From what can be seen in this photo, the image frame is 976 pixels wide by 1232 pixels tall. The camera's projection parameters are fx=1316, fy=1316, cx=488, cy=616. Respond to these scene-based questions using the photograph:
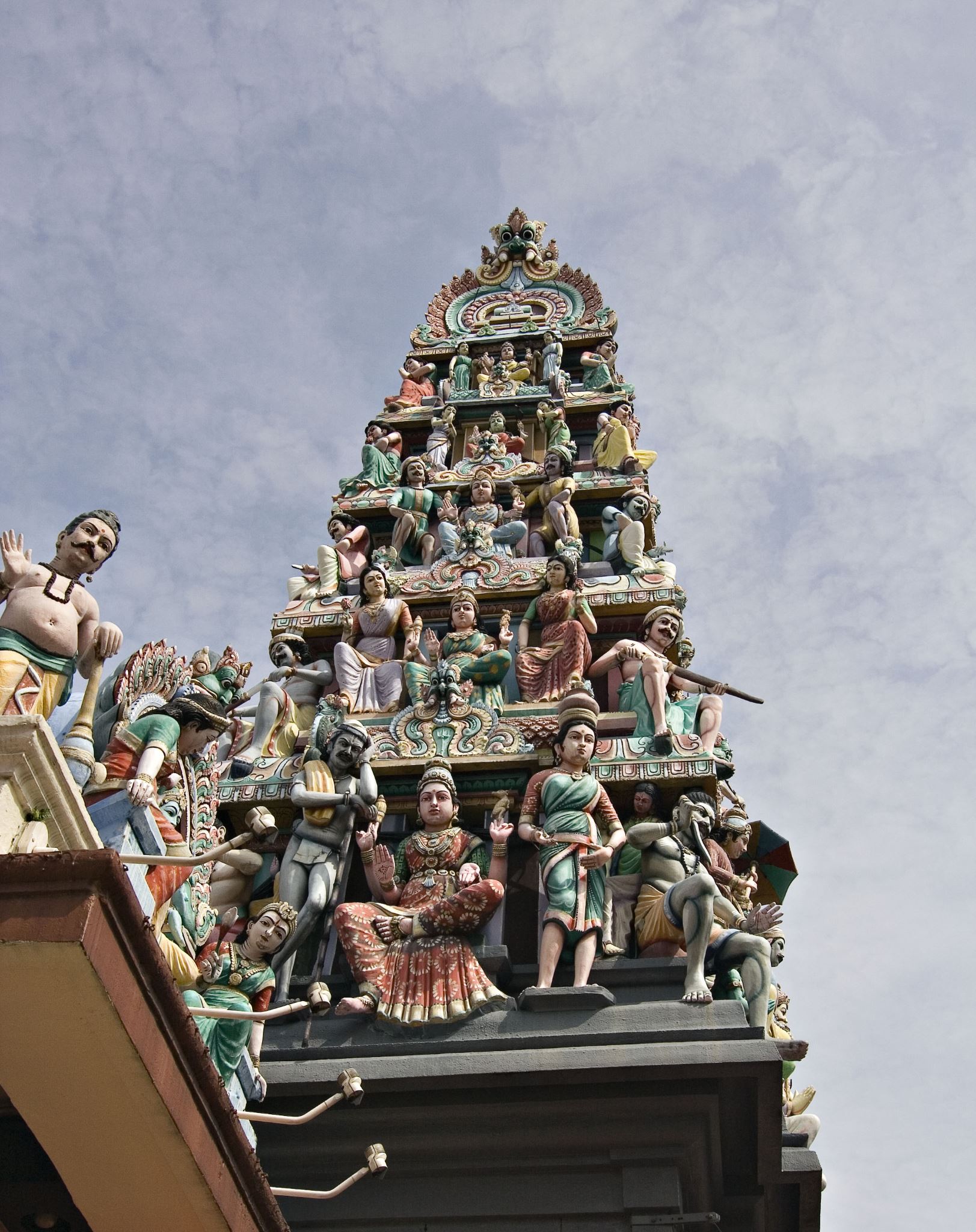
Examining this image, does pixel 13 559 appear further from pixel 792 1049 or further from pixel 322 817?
pixel 792 1049

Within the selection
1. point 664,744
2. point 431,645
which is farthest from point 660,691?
point 431,645

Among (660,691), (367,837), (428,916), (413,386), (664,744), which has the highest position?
(413,386)

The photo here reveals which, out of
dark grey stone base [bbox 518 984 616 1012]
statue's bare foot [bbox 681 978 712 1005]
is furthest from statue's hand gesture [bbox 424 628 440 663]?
statue's bare foot [bbox 681 978 712 1005]

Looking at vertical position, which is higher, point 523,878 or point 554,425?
point 554,425

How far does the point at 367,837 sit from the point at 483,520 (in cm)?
652

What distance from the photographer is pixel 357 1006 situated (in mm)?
10125

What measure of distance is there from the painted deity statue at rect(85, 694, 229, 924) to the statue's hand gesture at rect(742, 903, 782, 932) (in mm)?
4985

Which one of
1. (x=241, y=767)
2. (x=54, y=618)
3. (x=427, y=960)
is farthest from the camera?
(x=241, y=767)

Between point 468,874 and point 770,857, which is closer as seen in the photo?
point 468,874

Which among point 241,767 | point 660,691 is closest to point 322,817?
point 241,767

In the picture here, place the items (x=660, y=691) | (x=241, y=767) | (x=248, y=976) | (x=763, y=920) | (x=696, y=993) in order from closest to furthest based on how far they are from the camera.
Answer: (x=248, y=976)
(x=696, y=993)
(x=763, y=920)
(x=241, y=767)
(x=660, y=691)

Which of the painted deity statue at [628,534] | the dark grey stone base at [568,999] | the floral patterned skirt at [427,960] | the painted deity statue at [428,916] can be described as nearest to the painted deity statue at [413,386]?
the painted deity statue at [628,534]

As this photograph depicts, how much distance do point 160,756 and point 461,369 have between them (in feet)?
49.7

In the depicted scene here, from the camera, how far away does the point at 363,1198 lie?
934 centimetres
